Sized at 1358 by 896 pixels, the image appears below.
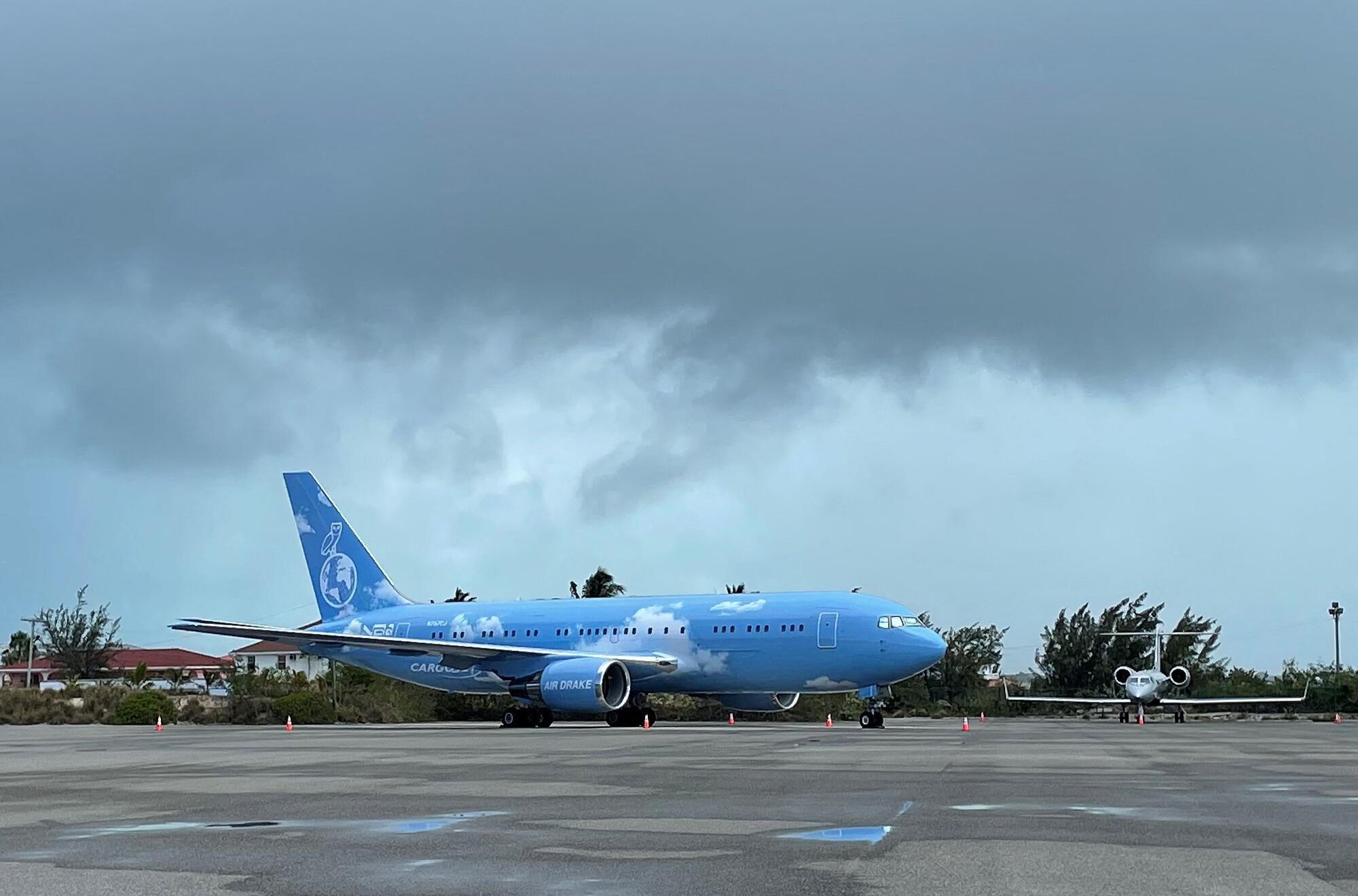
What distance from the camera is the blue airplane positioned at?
1469 inches

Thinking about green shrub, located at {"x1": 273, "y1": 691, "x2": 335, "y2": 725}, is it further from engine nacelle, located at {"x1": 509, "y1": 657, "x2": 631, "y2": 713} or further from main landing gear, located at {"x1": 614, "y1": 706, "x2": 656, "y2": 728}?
main landing gear, located at {"x1": 614, "y1": 706, "x2": 656, "y2": 728}

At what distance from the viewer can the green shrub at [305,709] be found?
1940 inches

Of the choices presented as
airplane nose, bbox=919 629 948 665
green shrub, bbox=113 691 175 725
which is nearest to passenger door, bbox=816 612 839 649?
airplane nose, bbox=919 629 948 665

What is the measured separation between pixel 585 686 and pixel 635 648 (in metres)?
3.22

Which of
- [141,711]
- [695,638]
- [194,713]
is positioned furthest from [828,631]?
[194,713]

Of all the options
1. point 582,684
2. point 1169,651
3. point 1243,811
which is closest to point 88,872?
point 1243,811

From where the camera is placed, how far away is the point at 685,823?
10.5 metres

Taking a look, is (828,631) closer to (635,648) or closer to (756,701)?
(756,701)

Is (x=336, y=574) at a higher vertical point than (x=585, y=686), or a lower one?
higher

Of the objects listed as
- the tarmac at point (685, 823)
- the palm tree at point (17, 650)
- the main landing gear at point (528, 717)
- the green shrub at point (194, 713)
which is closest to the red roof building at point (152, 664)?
the palm tree at point (17, 650)

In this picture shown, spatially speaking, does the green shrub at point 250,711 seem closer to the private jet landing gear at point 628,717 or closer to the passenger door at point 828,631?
the private jet landing gear at point 628,717

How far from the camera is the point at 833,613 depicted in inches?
1480

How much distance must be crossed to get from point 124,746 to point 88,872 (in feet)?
66.8

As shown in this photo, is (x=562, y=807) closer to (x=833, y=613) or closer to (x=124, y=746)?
(x=124, y=746)
